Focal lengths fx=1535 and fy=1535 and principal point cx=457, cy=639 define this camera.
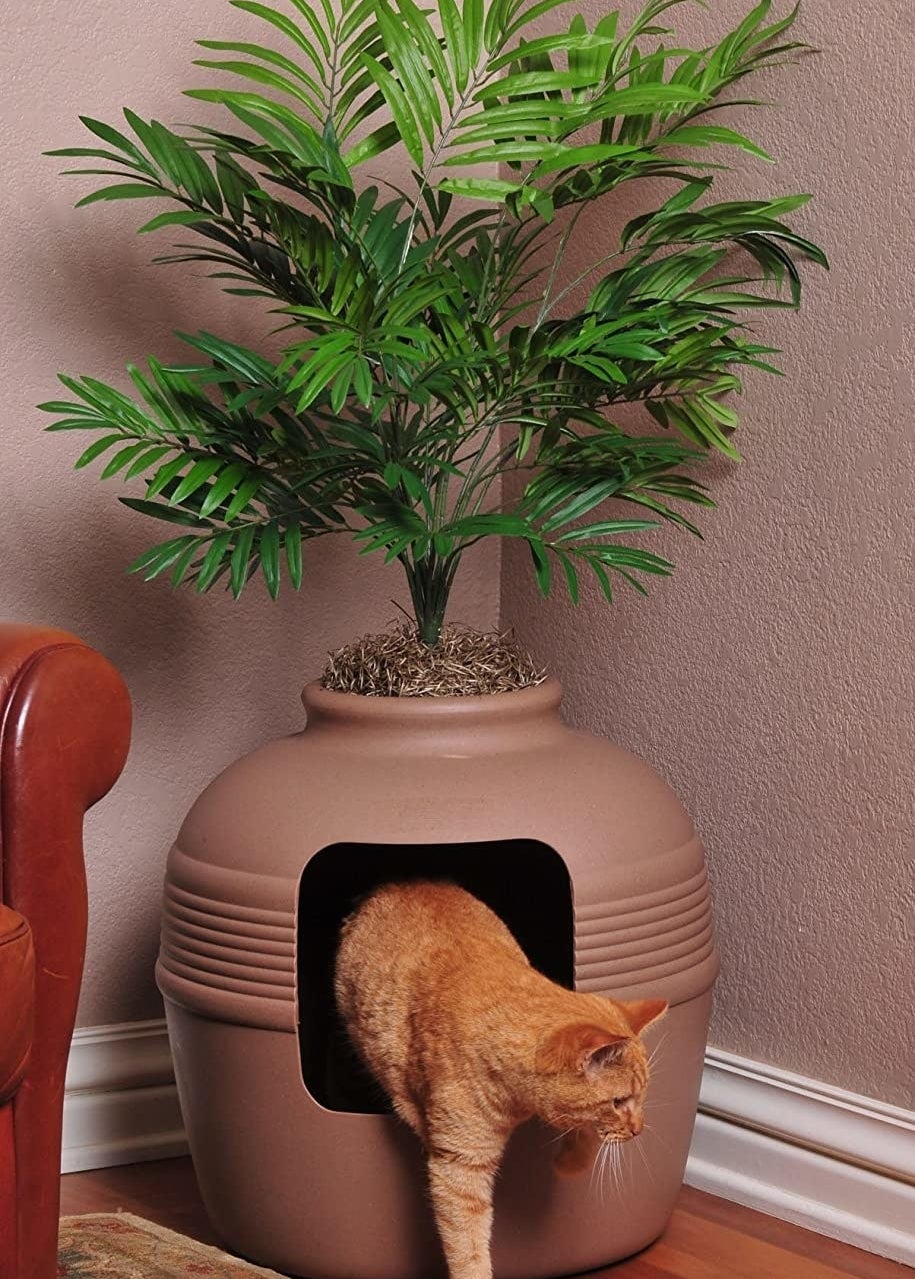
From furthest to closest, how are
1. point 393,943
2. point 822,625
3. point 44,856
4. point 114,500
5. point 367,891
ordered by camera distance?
point 114,500, point 822,625, point 367,891, point 393,943, point 44,856

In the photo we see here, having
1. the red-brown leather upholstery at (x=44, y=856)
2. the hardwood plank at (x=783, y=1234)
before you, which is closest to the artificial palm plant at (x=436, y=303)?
the red-brown leather upholstery at (x=44, y=856)

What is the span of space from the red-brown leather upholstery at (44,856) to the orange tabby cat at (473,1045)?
0.34 m

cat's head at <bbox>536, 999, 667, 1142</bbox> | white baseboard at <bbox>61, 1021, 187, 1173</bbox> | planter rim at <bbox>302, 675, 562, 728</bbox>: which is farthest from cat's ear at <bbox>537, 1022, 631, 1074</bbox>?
white baseboard at <bbox>61, 1021, 187, 1173</bbox>

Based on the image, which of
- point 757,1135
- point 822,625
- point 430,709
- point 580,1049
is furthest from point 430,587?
point 757,1135

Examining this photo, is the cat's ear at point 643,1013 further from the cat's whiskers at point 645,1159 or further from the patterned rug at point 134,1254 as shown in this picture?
the patterned rug at point 134,1254

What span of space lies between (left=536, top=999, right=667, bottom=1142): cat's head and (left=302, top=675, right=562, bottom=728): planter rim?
387 mm

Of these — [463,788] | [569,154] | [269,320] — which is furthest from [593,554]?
[269,320]

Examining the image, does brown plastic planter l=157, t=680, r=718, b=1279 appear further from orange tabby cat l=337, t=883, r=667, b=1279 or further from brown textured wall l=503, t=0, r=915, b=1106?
brown textured wall l=503, t=0, r=915, b=1106

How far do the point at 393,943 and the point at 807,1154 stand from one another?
65 cm

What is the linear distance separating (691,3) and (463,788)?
110 cm

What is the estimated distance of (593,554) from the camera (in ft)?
6.09

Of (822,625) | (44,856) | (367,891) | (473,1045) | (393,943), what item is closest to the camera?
(44,856)

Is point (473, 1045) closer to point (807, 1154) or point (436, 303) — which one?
point (807, 1154)

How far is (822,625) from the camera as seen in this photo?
190cm
